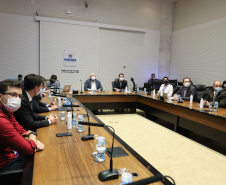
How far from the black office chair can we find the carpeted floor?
1742 millimetres

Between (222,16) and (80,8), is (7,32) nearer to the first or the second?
(80,8)

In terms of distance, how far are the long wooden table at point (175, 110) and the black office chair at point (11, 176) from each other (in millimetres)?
2806

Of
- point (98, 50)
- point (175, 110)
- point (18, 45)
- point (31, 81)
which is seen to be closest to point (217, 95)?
point (175, 110)

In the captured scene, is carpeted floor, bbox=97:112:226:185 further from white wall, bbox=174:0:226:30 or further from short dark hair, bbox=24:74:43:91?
white wall, bbox=174:0:226:30

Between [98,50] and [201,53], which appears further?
[98,50]

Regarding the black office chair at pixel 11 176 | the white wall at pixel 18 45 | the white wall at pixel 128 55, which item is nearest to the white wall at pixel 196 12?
the white wall at pixel 128 55

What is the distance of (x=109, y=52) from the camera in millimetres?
8203

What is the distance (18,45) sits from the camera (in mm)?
7066

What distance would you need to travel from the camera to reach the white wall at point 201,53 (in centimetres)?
648

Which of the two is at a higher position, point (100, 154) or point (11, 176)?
point (100, 154)

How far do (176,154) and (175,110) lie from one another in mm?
1217

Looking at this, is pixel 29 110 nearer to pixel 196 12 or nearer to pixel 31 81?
pixel 31 81

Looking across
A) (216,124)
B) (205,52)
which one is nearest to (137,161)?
(216,124)

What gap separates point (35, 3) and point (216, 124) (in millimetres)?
7470
